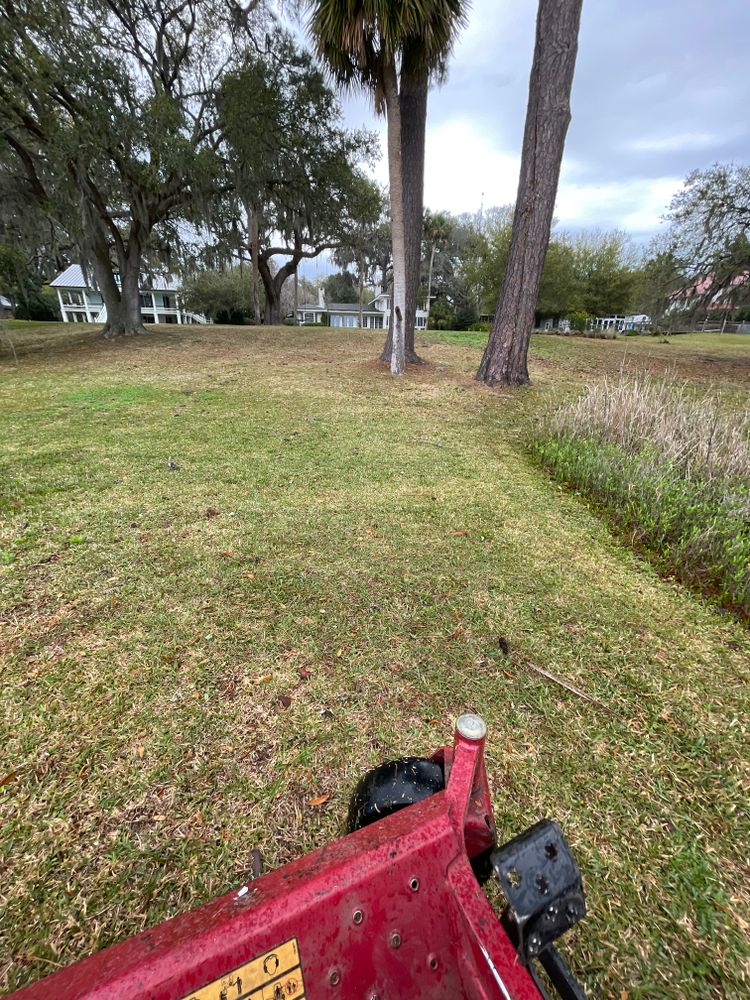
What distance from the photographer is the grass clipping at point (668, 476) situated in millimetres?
2641

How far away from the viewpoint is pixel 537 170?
636 centimetres

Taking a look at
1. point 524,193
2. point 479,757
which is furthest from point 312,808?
point 524,193

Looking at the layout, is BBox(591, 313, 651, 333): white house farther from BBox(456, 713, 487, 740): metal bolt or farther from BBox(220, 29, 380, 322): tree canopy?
BBox(456, 713, 487, 740): metal bolt

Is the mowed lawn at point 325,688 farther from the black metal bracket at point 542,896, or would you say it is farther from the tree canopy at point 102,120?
the tree canopy at point 102,120

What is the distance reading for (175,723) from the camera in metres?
1.60

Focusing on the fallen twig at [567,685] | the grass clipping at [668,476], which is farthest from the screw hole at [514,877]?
the grass clipping at [668,476]

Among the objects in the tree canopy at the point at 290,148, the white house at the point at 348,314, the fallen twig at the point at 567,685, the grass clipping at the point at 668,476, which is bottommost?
the fallen twig at the point at 567,685

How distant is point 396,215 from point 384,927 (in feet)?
27.9

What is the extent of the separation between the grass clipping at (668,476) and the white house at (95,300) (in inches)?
1495

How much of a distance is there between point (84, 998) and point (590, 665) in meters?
1.96

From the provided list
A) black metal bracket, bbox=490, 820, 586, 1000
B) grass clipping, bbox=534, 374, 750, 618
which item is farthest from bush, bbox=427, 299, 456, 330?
black metal bracket, bbox=490, 820, 586, 1000

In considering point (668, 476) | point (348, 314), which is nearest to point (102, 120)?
point (668, 476)

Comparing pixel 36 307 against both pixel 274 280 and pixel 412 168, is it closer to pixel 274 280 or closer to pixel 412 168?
pixel 274 280

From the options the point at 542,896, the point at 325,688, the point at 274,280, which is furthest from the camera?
the point at 274,280
